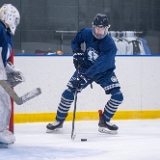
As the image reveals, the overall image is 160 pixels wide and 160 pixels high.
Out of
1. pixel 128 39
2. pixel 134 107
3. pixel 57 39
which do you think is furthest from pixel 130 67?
pixel 57 39

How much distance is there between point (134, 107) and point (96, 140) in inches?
53.1

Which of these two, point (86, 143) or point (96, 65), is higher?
point (96, 65)

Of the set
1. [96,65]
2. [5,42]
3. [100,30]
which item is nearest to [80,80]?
[96,65]

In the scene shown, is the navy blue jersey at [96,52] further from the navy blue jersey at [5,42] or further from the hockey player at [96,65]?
the navy blue jersey at [5,42]

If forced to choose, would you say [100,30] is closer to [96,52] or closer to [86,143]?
[96,52]

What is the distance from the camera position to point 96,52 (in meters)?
5.36

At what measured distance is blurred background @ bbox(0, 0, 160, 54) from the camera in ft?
26.7

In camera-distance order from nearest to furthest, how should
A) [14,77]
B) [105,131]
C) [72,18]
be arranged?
[14,77], [105,131], [72,18]

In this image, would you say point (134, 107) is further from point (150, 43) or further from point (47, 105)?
point (150, 43)

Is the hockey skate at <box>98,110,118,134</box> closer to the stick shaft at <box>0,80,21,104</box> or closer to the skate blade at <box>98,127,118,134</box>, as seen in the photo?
the skate blade at <box>98,127,118,134</box>

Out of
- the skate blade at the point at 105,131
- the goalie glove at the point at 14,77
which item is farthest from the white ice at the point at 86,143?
the goalie glove at the point at 14,77

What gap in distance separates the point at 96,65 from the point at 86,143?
69 cm

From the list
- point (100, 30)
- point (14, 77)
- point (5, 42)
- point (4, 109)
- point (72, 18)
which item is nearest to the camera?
point (5, 42)

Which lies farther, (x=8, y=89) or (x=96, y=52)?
(x=96, y=52)
